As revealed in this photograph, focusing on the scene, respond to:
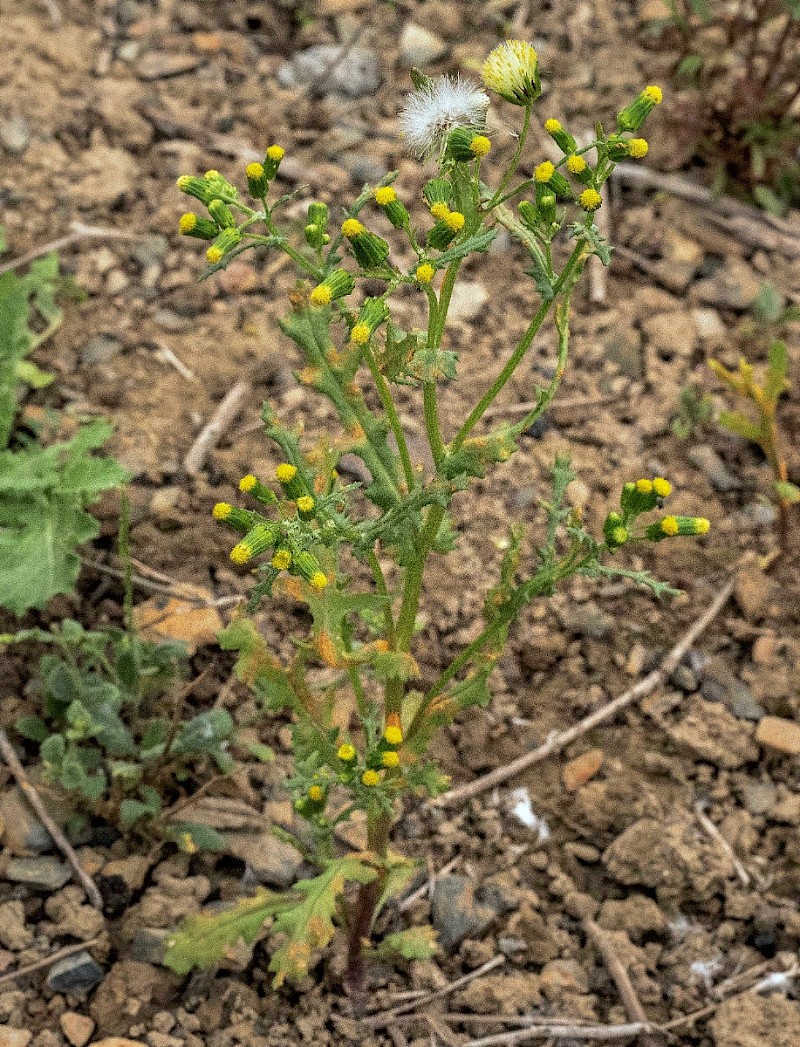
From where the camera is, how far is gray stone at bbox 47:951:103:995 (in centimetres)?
287

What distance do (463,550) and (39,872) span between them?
5.14ft

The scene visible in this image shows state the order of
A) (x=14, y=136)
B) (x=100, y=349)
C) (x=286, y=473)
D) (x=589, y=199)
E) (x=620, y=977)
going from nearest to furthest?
(x=589, y=199) < (x=286, y=473) < (x=620, y=977) < (x=100, y=349) < (x=14, y=136)

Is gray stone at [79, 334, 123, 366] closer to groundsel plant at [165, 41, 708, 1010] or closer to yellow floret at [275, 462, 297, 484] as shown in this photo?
groundsel plant at [165, 41, 708, 1010]

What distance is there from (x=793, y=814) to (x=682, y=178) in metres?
2.61

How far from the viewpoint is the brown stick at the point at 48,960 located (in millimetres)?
2855

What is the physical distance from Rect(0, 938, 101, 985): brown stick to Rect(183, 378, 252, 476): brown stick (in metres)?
1.51

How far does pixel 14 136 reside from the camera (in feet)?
14.9

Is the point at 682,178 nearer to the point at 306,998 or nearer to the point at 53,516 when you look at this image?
the point at 53,516

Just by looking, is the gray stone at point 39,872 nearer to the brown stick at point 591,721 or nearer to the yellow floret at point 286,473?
the brown stick at point 591,721

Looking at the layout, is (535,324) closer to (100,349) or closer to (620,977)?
(620,977)

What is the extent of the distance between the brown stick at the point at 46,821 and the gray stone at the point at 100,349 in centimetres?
141

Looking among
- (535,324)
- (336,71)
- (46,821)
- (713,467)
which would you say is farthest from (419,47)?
(46,821)

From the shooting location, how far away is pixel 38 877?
301 centimetres

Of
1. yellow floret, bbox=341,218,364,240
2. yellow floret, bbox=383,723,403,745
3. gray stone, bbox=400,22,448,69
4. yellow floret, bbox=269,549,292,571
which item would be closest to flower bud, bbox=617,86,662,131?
yellow floret, bbox=341,218,364,240
